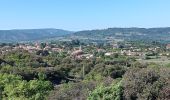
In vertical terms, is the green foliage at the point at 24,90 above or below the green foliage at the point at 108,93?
below

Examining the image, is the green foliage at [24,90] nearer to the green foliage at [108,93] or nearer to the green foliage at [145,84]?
the green foliage at [108,93]

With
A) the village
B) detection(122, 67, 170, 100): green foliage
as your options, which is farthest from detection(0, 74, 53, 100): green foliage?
the village

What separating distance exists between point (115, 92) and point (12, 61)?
5699 centimetres

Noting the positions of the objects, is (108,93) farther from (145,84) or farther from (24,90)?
(24,90)

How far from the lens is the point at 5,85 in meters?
39.4

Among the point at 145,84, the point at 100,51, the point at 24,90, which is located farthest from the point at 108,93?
the point at 100,51

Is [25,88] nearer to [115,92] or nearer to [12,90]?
[12,90]

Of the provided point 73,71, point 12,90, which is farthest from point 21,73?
point 12,90

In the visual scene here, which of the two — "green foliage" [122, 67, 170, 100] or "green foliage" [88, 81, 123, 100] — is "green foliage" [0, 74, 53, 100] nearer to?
"green foliage" [88, 81, 123, 100]

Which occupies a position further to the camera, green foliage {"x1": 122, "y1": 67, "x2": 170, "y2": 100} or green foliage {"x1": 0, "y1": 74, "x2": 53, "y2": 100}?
green foliage {"x1": 0, "y1": 74, "x2": 53, "y2": 100}

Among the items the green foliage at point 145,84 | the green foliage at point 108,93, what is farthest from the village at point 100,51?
the green foliage at point 145,84

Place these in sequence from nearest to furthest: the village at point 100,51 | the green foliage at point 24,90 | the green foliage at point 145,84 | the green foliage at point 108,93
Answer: the green foliage at point 145,84
the green foliage at point 108,93
the green foliage at point 24,90
the village at point 100,51

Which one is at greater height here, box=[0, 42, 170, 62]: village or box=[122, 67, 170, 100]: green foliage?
box=[122, 67, 170, 100]: green foliage

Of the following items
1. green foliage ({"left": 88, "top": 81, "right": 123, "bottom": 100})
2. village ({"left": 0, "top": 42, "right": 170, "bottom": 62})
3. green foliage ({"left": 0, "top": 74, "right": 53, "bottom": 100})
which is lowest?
village ({"left": 0, "top": 42, "right": 170, "bottom": 62})
